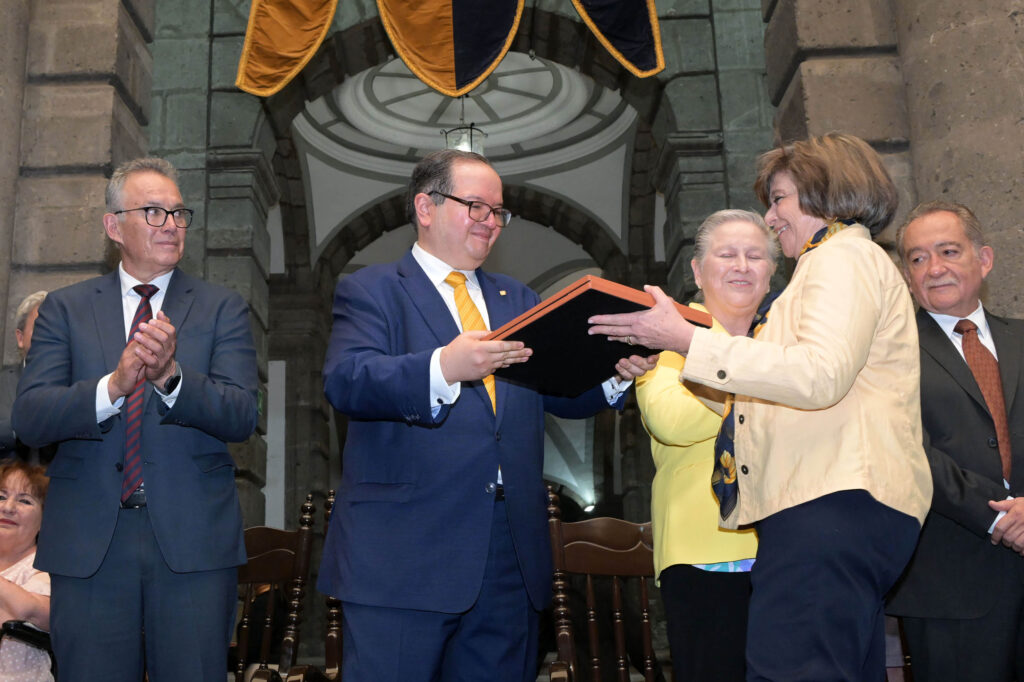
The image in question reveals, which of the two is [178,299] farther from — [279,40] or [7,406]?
[279,40]

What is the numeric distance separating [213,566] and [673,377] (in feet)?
3.93

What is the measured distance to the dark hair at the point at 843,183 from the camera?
2.04 metres

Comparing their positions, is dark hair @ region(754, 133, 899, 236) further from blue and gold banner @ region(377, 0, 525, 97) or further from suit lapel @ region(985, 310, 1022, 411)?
blue and gold banner @ region(377, 0, 525, 97)

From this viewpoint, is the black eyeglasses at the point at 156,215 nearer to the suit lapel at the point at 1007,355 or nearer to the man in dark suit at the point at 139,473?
the man in dark suit at the point at 139,473

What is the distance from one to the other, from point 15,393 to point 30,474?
0.32 meters

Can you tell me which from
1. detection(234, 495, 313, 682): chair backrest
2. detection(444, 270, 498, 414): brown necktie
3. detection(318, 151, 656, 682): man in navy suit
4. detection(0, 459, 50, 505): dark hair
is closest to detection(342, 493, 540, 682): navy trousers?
A: detection(318, 151, 656, 682): man in navy suit

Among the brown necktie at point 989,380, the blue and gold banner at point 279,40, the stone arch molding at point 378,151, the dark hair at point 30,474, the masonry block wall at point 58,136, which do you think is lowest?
the dark hair at point 30,474

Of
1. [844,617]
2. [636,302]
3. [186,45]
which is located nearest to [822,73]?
[636,302]

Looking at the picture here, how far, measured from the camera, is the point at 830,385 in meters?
1.80

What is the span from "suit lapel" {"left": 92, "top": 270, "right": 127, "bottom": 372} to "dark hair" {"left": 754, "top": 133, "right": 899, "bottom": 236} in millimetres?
1645

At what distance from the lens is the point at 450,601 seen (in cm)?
205

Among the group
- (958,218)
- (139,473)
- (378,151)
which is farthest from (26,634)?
(378,151)

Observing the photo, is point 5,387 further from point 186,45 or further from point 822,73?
point 186,45

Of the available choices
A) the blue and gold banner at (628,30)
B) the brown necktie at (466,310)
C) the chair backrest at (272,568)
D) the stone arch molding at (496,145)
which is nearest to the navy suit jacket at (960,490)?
the brown necktie at (466,310)
